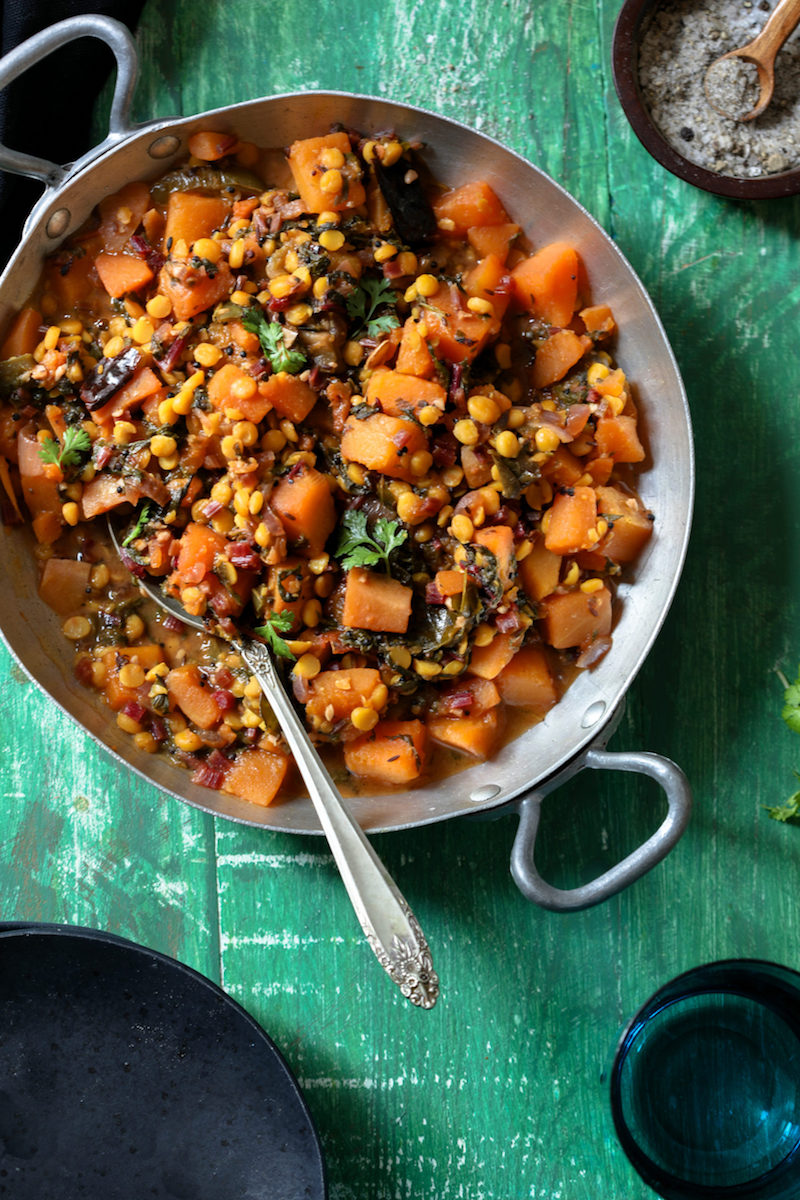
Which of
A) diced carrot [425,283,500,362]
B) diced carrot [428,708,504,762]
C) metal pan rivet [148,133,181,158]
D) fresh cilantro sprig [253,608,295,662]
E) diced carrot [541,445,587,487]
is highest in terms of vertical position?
metal pan rivet [148,133,181,158]

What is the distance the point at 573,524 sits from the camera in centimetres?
286

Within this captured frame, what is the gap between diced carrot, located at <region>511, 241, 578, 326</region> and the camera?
116 inches

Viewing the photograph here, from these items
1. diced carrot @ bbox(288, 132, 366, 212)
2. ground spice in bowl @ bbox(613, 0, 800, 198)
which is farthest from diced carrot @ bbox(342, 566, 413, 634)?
ground spice in bowl @ bbox(613, 0, 800, 198)

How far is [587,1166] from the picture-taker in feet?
10.4

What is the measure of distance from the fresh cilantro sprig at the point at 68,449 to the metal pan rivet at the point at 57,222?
59 cm

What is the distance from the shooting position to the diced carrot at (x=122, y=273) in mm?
2912

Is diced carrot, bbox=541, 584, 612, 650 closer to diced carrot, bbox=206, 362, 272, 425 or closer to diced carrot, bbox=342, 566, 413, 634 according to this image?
diced carrot, bbox=342, 566, 413, 634

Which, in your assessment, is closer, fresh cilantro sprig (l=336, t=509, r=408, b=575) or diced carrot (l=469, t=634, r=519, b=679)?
fresh cilantro sprig (l=336, t=509, r=408, b=575)

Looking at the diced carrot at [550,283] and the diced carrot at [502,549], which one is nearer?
the diced carrot at [502,549]

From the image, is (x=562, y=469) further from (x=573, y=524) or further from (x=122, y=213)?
(x=122, y=213)

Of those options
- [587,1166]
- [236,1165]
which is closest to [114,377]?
[236,1165]

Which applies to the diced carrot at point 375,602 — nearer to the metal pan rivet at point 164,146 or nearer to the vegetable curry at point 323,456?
the vegetable curry at point 323,456

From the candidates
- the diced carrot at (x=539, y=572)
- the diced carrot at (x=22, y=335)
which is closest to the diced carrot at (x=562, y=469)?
the diced carrot at (x=539, y=572)

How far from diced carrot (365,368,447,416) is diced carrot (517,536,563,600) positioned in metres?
0.50
